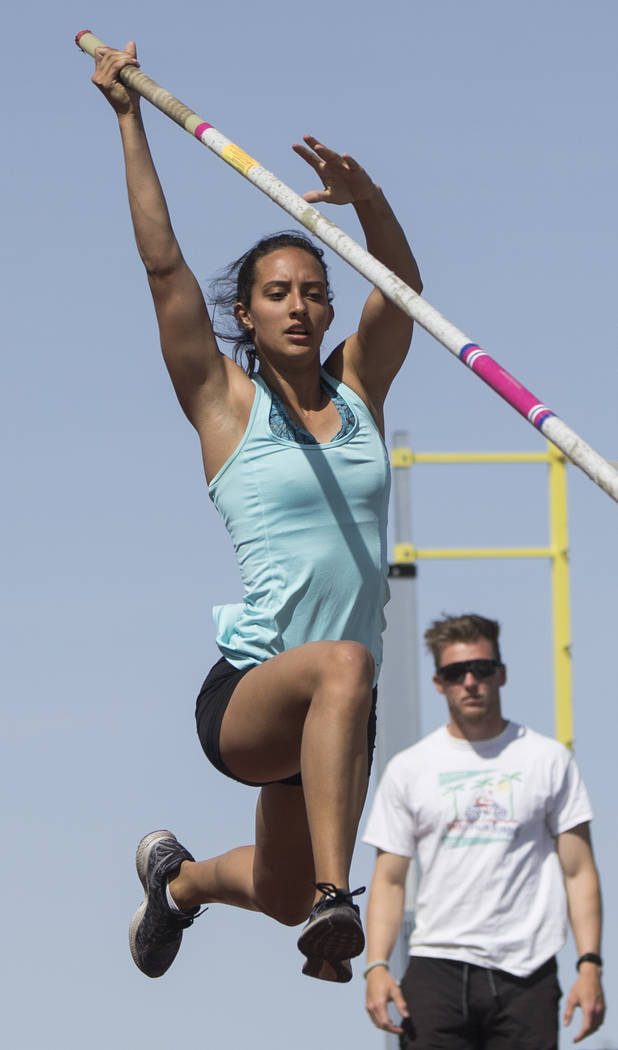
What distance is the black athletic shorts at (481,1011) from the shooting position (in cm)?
688

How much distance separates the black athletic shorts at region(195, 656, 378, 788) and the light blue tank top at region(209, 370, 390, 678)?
9cm

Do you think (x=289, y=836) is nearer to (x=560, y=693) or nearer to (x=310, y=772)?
(x=310, y=772)

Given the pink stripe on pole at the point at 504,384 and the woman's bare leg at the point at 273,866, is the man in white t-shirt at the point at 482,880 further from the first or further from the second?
the pink stripe on pole at the point at 504,384

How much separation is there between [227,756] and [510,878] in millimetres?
1576

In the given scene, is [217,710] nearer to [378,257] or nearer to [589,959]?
[378,257]

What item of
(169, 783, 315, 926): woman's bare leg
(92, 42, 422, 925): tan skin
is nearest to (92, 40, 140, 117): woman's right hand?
(92, 42, 422, 925): tan skin

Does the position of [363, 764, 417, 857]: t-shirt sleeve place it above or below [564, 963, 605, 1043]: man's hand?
above

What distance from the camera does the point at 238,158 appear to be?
5.94 meters

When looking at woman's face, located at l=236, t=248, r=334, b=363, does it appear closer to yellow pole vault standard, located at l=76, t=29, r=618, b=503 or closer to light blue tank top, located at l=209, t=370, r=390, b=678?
light blue tank top, located at l=209, t=370, r=390, b=678

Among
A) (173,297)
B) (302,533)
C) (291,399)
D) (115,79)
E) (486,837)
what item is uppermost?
(115,79)

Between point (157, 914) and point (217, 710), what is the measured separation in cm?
171

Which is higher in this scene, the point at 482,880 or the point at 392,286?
the point at 392,286

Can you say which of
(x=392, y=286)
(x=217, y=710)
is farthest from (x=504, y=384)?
(x=217, y=710)

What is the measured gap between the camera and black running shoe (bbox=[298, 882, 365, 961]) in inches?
208
